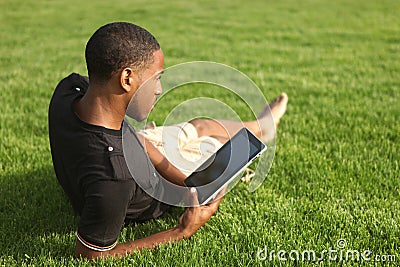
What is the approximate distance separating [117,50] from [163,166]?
75cm

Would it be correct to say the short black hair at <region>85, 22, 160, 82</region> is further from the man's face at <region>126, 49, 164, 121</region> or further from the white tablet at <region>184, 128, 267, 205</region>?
the white tablet at <region>184, 128, 267, 205</region>

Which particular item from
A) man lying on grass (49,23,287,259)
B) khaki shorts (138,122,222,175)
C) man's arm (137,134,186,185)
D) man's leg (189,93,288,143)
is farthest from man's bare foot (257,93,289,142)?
man lying on grass (49,23,287,259)

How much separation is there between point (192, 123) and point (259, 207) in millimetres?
815

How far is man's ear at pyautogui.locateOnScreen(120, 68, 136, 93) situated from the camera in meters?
2.32

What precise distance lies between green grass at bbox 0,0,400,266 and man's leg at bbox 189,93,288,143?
0.18 m

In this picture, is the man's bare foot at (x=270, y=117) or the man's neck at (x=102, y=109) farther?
the man's bare foot at (x=270, y=117)

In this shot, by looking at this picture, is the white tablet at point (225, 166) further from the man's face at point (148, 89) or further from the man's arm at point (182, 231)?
the man's face at point (148, 89)

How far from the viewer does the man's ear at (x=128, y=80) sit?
2.32m

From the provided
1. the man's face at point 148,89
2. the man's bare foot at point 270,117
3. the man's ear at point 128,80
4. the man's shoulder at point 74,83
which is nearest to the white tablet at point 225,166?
the man's face at point 148,89

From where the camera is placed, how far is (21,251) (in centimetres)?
272

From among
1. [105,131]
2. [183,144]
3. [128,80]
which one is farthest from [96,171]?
[183,144]

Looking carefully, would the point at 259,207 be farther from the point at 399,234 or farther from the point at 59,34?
the point at 59,34

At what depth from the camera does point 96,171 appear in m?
2.34

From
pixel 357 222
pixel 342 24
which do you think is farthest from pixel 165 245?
pixel 342 24
